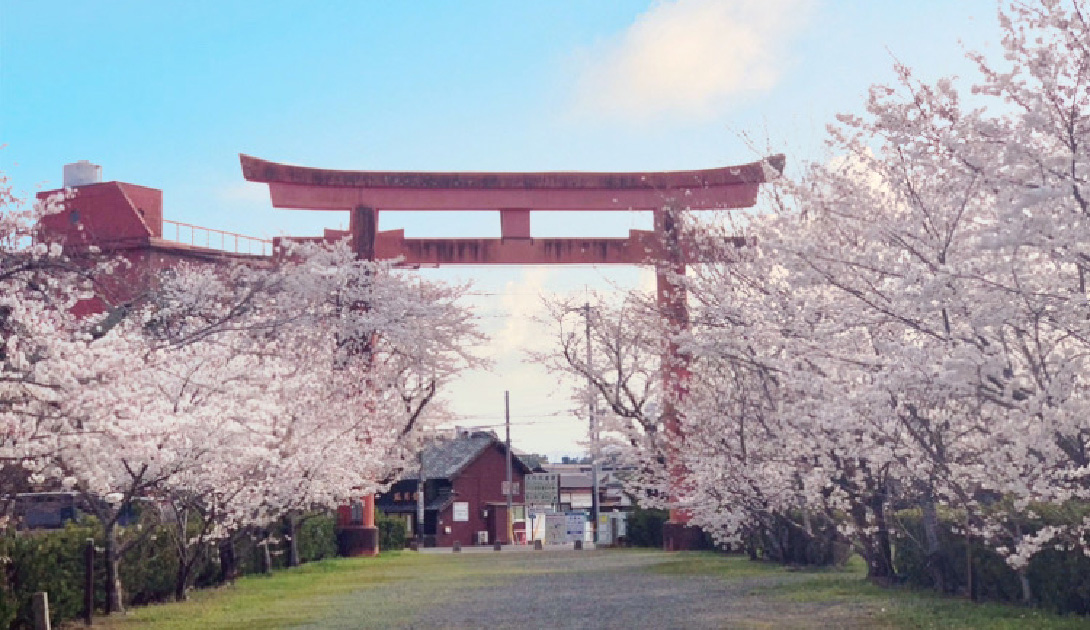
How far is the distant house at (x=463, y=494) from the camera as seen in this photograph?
6525 centimetres

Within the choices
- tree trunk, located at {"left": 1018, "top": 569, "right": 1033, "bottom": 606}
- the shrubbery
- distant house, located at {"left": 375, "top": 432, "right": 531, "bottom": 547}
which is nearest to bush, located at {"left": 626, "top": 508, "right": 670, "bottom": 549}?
the shrubbery

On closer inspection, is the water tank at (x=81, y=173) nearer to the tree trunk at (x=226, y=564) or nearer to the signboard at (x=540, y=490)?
the tree trunk at (x=226, y=564)

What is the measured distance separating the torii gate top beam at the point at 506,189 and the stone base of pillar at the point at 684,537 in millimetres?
9252

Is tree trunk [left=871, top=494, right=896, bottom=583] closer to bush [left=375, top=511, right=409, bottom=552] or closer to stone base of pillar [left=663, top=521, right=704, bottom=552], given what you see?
stone base of pillar [left=663, top=521, right=704, bottom=552]

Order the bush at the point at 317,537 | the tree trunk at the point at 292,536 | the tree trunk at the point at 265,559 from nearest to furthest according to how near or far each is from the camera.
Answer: the tree trunk at the point at 265,559 → the tree trunk at the point at 292,536 → the bush at the point at 317,537

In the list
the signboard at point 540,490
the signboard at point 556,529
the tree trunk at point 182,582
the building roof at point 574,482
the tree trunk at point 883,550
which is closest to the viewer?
the tree trunk at point 883,550

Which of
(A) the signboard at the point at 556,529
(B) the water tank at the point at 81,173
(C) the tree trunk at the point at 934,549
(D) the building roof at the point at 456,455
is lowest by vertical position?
(A) the signboard at the point at 556,529

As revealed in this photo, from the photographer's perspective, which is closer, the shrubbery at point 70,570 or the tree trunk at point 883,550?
the shrubbery at point 70,570

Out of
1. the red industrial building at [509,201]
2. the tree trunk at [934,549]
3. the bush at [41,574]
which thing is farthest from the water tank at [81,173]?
the tree trunk at [934,549]

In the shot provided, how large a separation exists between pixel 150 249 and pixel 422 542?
2779 cm

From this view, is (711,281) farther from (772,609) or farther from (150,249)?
(150,249)

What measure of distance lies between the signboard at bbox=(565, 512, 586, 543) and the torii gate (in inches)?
1071

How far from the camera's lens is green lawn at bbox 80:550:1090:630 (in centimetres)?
1398

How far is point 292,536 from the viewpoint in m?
29.4
